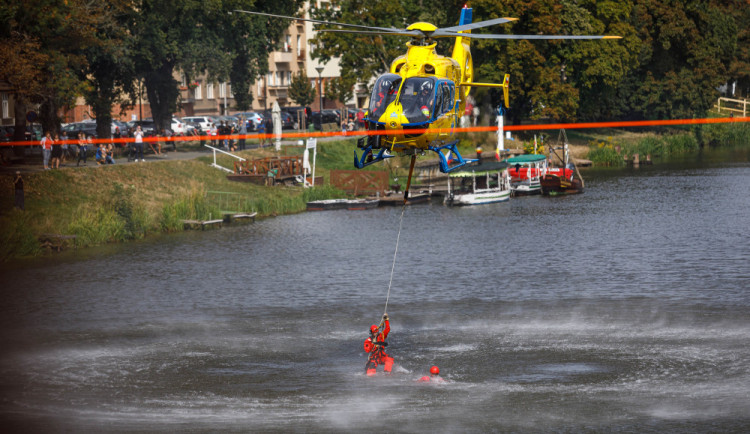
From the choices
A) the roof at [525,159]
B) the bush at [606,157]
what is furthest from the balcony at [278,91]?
the roof at [525,159]

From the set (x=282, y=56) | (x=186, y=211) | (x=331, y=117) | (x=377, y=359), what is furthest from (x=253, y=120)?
(x=377, y=359)

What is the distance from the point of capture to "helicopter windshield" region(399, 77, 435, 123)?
38.5 meters

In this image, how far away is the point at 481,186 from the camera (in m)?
96.0

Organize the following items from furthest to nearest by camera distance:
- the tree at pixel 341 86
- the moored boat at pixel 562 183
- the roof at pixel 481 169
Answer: the tree at pixel 341 86 < the moored boat at pixel 562 183 < the roof at pixel 481 169

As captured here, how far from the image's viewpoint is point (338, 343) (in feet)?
153

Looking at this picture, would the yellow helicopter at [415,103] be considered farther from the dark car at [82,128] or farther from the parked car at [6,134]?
the dark car at [82,128]

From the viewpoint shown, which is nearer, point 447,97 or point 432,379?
point 432,379

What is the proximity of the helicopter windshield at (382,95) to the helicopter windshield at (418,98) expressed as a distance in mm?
346

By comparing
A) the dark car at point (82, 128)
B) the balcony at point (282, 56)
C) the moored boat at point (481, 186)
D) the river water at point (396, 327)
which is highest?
the balcony at point (282, 56)

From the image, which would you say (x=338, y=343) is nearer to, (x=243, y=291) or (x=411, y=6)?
(x=243, y=291)

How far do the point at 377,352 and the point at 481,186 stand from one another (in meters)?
56.6

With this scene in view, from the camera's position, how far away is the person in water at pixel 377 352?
129ft

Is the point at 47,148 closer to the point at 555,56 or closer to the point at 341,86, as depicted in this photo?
the point at 341,86

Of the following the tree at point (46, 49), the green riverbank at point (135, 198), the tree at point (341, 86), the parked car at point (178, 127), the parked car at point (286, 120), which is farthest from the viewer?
the parked car at point (286, 120)
